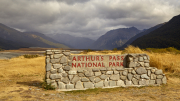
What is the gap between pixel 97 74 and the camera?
6.66 metres

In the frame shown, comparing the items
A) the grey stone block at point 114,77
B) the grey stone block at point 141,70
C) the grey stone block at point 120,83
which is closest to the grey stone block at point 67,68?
the grey stone block at point 114,77

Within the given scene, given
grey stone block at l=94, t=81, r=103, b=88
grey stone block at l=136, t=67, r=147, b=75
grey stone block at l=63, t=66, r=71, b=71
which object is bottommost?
grey stone block at l=94, t=81, r=103, b=88

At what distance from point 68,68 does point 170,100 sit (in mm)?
4487

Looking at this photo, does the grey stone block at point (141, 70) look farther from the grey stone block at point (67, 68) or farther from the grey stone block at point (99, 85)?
the grey stone block at point (67, 68)

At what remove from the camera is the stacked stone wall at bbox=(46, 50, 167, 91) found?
638 cm

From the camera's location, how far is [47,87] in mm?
6250

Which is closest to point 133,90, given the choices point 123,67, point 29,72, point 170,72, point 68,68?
point 123,67

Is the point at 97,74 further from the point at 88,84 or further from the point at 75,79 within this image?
the point at 75,79

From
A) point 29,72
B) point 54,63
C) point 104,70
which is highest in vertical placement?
point 54,63

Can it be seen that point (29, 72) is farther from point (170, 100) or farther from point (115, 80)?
point (170, 100)

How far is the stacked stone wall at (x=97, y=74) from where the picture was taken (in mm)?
6375

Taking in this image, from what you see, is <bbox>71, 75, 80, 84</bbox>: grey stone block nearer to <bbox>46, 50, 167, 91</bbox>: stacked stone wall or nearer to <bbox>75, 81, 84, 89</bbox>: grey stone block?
<bbox>46, 50, 167, 91</bbox>: stacked stone wall

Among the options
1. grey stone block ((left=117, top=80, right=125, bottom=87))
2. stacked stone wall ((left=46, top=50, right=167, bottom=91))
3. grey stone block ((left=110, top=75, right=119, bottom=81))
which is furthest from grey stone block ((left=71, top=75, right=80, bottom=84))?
grey stone block ((left=117, top=80, right=125, bottom=87))

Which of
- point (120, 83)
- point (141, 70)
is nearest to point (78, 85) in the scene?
point (120, 83)
